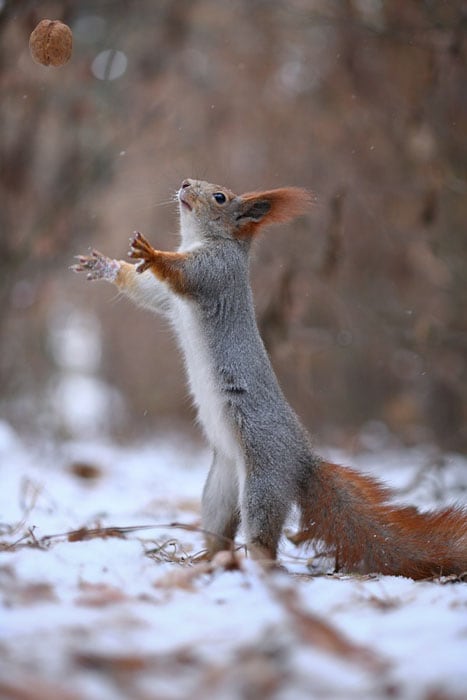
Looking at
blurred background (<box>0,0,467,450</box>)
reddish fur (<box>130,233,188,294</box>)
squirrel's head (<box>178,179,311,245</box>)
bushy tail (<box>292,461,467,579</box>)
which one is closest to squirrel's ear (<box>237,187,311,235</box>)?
squirrel's head (<box>178,179,311,245</box>)

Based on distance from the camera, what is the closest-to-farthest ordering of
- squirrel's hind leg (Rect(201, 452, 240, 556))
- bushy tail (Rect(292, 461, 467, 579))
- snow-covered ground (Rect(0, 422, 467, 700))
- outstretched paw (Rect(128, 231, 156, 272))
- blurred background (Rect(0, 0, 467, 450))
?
snow-covered ground (Rect(0, 422, 467, 700)), bushy tail (Rect(292, 461, 467, 579)), outstretched paw (Rect(128, 231, 156, 272)), squirrel's hind leg (Rect(201, 452, 240, 556)), blurred background (Rect(0, 0, 467, 450))

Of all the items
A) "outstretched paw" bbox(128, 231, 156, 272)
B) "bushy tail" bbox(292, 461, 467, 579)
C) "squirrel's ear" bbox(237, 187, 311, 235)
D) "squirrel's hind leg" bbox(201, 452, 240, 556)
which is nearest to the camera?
"bushy tail" bbox(292, 461, 467, 579)

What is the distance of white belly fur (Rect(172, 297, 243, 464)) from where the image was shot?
362 centimetres

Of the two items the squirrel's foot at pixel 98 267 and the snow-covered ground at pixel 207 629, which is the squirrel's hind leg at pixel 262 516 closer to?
the snow-covered ground at pixel 207 629

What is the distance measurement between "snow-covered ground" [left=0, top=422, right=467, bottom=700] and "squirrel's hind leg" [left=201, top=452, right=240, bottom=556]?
0.20 metres

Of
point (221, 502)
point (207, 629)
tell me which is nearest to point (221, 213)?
point (221, 502)

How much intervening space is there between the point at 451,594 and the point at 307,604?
0.51 m

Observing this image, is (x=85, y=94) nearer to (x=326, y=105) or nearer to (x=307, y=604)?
(x=326, y=105)

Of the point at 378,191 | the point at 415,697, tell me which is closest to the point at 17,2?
the point at 378,191

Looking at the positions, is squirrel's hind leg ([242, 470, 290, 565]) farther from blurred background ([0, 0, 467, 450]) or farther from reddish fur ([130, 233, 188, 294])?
blurred background ([0, 0, 467, 450])

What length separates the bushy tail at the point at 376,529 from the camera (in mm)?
3314

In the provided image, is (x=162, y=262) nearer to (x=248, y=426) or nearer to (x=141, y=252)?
(x=141, y=252)

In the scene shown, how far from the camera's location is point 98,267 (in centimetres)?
412

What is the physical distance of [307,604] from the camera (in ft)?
8.32
